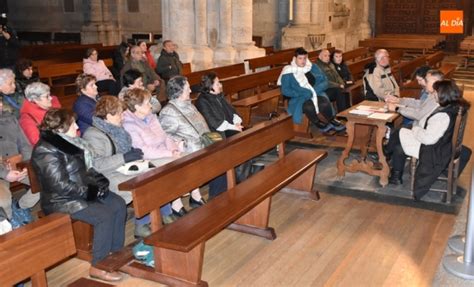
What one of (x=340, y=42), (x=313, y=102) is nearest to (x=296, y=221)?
(x=313, y=102)

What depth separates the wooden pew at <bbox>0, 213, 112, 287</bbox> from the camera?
2736mm

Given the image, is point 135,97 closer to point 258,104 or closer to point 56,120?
point 56,120

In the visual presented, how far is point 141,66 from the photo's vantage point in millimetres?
8289

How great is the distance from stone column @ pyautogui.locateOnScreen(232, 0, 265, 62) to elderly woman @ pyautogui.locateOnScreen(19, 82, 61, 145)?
7047mm

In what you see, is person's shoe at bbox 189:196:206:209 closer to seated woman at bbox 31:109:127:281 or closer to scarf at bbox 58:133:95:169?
seated woman at bbox 31:109:127:281

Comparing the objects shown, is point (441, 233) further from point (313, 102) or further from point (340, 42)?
point (340, 42)

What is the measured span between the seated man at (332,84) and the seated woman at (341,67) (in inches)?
9.5

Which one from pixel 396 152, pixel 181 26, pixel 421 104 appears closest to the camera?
pixel 396 152

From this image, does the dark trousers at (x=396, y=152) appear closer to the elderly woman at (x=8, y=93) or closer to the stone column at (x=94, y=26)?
the elderly woman at (x=8, y=93)

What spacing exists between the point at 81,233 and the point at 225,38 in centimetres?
782

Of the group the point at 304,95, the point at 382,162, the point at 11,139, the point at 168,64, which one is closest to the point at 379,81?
the point at 304,95

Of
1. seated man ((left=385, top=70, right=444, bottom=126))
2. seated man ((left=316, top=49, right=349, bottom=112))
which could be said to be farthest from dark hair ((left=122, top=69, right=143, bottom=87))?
seated man ((left=316, top=49, right=349, bottom=112))

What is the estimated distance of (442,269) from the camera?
4.19 meters

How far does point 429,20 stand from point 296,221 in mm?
15024
